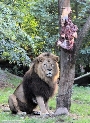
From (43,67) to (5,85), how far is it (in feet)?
29.1

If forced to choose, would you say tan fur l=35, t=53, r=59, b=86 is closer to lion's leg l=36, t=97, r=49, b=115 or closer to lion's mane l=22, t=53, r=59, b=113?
lion's mane l=22, t=53, r=59, b=113

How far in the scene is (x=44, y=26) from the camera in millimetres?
18234

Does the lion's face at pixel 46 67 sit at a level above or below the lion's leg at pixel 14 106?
above

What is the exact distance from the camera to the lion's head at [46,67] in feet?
27.3

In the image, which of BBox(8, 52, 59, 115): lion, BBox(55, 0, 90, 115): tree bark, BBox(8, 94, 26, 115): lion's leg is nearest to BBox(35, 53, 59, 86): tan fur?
BBox(8, 52, 59, 115): lion

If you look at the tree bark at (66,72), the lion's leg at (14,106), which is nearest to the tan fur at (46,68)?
the tree bark at (66,72)

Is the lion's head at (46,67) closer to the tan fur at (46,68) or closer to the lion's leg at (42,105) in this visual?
the tan fur at (46,68)

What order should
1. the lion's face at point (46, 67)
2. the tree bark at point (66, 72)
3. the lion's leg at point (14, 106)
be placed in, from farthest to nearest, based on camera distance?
the lion's leg at point (14, 106) → the lion's face at point (46, 67) → the tree bark at point (66, 72)

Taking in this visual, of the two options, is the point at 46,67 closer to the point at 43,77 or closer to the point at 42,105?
the point at 43,77

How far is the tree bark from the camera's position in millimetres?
7887

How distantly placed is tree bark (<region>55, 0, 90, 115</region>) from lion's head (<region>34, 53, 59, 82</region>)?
0.34 meters

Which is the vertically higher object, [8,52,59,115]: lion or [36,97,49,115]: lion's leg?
[8,52,59,115]: lion

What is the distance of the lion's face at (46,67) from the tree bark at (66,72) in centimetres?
34

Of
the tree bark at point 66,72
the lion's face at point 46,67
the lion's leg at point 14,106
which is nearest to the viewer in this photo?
the tree bark at point 66,72
